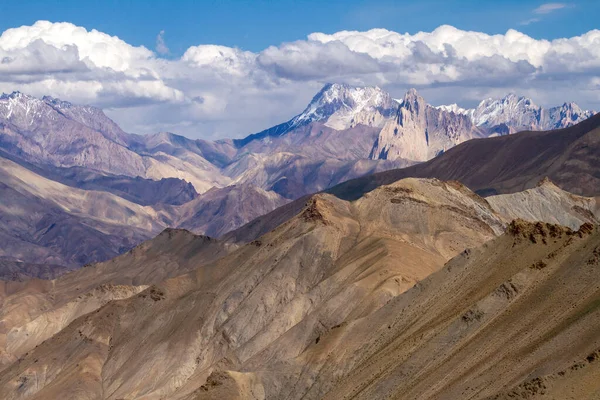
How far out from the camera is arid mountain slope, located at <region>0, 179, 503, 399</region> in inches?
6260

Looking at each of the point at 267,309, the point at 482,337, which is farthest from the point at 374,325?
the point at 267,309

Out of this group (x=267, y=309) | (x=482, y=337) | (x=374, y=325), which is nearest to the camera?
(x=482, y=337)

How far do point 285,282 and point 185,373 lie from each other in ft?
78.2

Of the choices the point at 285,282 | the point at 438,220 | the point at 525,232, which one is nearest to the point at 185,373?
the point at 285,282

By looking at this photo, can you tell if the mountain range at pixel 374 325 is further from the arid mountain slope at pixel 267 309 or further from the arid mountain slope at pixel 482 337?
the arid mountain slope at pixel 267 309

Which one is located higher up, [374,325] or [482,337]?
[482,337]

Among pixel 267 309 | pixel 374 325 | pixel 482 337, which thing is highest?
pixel 482 337

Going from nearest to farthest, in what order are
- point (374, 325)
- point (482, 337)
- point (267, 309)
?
point (482, 337)
point (374, 325)
point (267, 309)

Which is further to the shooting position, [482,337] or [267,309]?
[267,309]

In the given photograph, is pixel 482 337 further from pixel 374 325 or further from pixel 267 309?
pixel 267 309

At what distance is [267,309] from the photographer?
178875mm

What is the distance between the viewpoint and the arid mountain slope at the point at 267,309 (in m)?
159

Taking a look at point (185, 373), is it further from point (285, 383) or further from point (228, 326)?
point (285, 383)

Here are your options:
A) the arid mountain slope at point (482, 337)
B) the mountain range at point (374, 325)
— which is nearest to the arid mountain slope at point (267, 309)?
the mountain range at point (374, 325)
